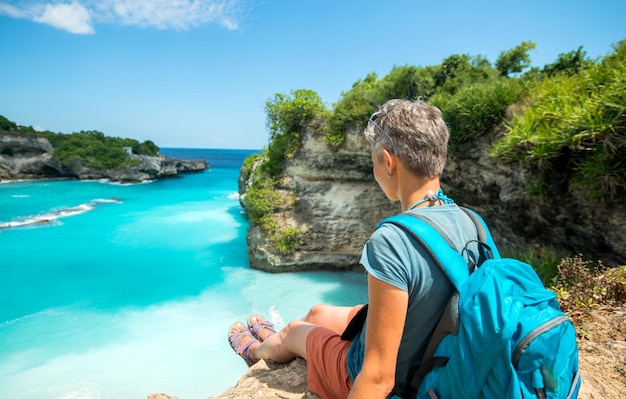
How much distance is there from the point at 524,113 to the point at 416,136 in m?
6.22

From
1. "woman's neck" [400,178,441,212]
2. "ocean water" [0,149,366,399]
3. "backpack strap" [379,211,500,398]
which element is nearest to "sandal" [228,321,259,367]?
"backpack strap" [379,211,500,398]

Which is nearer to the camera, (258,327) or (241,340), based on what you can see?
(241,340)

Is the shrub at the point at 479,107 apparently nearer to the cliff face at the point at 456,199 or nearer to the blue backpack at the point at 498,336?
the cliff face at the point at 456,199

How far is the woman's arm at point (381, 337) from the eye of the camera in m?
1.39

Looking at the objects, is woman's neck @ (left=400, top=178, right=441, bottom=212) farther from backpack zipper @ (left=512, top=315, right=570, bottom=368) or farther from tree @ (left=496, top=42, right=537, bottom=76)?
tree @ (left=496, top=42, right=537, bottom=76)

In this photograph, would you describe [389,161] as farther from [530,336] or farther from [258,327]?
[258,327]

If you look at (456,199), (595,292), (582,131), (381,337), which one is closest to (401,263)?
(381,337)

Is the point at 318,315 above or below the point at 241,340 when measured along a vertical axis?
above

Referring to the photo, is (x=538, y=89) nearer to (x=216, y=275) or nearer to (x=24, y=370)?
(x=216, y=275)

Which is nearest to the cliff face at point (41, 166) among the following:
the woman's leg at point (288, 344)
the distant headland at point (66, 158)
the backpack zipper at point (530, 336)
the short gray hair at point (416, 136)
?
the distant headland at point (66, 158)

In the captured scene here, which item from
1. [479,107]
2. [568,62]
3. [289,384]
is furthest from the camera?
[568,62]

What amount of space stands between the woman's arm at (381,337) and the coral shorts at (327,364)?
61cm

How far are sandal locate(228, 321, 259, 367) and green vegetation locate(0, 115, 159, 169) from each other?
46.5 m

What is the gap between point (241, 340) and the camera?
3727 mm
